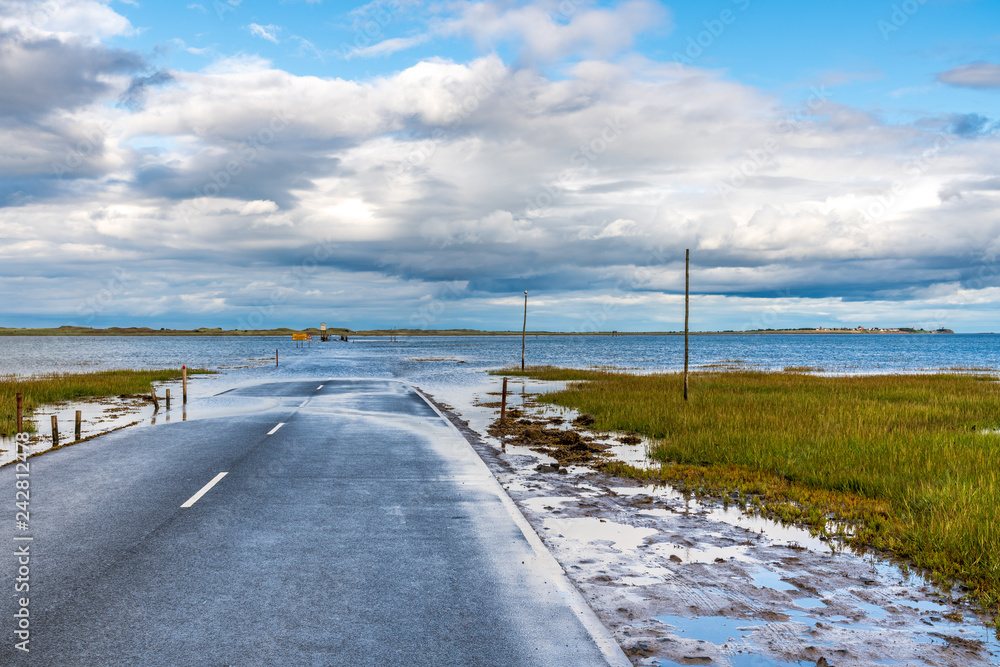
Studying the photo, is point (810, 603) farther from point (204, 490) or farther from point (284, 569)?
point (204, 490)

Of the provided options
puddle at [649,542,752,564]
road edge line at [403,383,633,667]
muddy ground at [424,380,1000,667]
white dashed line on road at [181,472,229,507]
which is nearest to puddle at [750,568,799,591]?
muddy ground at [424,380,1000,667]

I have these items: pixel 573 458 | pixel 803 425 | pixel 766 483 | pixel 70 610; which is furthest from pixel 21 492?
pixel 803 425

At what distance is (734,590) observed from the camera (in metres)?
5.71

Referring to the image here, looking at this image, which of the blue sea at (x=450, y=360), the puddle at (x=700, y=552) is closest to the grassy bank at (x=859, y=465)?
the puddle at (x=700, y=552)

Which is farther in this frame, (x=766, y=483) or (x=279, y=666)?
(x=766, y=483)

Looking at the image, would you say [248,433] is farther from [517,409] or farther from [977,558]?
[977,558]

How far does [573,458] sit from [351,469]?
4.80 metres

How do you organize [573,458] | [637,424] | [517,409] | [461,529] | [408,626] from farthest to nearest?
[517,409] < [637,424] < [573,458] < [461,529] < [408,626]

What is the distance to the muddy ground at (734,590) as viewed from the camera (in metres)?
4.53

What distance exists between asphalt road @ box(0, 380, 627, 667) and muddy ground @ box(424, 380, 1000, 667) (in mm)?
449

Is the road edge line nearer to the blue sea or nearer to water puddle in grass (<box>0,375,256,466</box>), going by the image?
water puddle in grass (<box>0,375,256,466</box>)

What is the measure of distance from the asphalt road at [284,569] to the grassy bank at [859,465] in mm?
4035

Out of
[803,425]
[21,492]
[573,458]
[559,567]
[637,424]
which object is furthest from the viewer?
[637,424]

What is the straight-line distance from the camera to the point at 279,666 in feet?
13.1
